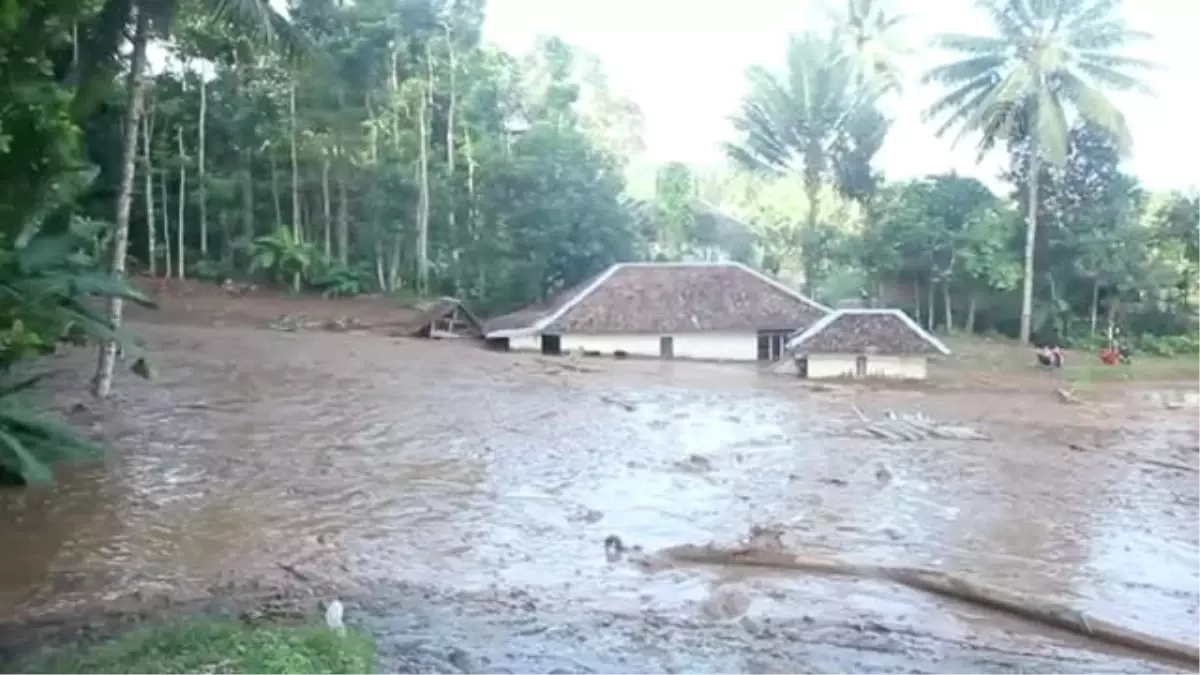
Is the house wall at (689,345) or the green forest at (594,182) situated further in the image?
the green forest at (594,182)

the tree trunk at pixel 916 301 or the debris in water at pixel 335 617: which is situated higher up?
the tree trunk at pixel 916 301

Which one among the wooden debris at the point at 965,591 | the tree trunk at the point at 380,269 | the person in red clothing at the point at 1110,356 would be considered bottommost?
the wooden debris at the point at 965,591

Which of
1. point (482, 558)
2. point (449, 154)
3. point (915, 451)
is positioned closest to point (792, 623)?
point (482, 558)

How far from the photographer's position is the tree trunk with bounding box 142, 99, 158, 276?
25.7m

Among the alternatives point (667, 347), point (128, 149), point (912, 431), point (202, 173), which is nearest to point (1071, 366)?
point (667, 347)

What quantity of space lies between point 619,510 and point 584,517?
0.50 m

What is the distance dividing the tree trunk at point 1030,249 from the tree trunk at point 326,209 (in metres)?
16.4

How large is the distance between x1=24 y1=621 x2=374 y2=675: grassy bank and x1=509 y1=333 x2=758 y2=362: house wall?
2013 centimetres

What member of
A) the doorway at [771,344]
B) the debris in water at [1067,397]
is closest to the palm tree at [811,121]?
the doorway at [771,344]

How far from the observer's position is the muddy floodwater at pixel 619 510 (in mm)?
6875

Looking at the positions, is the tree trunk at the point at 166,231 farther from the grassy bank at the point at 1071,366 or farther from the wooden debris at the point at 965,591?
the wooden debris at the point at 965,591

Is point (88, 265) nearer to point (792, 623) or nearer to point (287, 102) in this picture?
point (792, 623)

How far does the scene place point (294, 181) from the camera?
27.7 meters

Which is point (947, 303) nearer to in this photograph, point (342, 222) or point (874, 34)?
point (874, 34)
